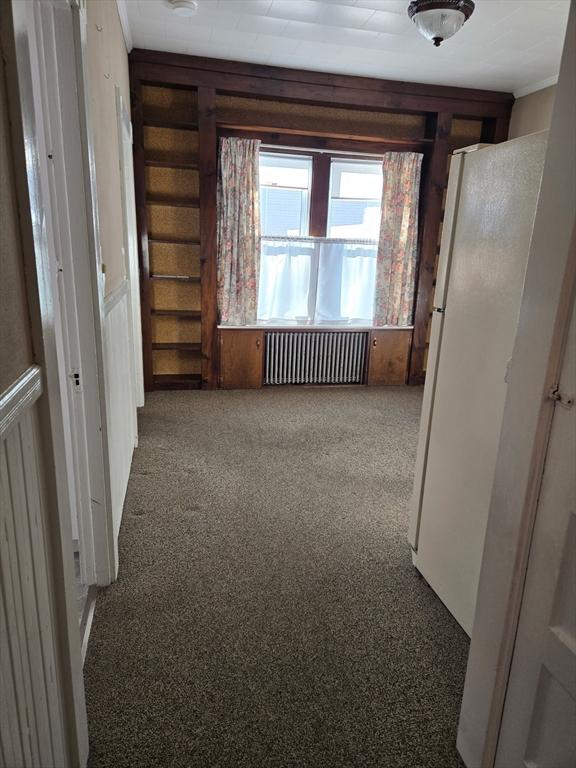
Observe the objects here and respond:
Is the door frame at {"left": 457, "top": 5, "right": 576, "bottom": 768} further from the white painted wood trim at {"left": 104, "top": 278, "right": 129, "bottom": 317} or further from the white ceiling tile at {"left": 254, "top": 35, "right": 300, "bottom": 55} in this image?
the white ceiling tile at {"left": 254, "top": 35, "right": 300, "bottom": 55}

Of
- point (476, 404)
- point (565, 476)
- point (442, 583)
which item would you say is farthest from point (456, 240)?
point (442, 583)

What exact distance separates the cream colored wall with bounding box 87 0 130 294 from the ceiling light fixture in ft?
5.38

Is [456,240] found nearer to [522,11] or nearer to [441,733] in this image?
[441,733]

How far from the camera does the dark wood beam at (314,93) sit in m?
4.18

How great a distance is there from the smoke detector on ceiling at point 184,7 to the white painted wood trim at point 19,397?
3.16 metres

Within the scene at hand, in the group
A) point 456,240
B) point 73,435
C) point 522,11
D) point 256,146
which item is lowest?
point 73,435

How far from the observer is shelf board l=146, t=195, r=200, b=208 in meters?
4.52

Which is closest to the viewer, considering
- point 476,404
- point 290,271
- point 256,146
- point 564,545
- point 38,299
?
point 38,299

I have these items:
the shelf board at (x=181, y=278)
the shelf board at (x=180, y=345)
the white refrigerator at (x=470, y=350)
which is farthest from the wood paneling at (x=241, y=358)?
the white refrigerator at (x=470, y=350)

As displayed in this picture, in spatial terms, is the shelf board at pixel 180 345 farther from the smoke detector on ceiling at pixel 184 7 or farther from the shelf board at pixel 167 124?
the smoke detector on ceiling at pixel 184 7

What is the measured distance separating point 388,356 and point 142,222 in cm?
267

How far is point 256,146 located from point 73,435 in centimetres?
346

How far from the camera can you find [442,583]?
2.07 meters

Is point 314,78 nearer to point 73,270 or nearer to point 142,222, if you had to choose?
point 142,222
